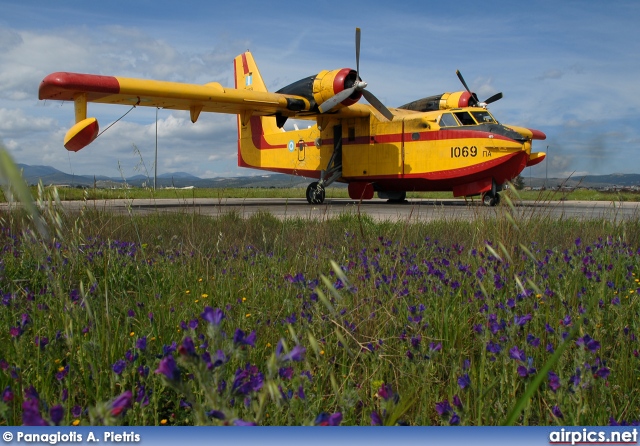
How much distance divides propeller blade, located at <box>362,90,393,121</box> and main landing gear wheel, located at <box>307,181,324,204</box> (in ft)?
9.38

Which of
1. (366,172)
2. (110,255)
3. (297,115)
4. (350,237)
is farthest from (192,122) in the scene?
(110,255)

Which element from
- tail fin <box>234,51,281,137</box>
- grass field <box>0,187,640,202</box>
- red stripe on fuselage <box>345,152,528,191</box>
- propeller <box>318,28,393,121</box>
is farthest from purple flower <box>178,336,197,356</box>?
tail fin <box>234,51,281,137</box>

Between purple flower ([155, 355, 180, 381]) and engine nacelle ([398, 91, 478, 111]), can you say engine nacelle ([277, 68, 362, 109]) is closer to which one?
engine nacelle ([398, 91, 478, 111])

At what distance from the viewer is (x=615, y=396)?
2025mm

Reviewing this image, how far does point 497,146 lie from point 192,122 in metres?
8.46

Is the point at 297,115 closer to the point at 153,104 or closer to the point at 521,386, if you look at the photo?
the point at 153,104

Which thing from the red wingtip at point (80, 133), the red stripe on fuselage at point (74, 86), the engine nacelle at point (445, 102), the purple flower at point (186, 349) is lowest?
the purple flower at point (186, 349)

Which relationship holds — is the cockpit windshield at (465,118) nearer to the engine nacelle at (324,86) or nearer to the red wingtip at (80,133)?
the engine nacelle at (324,86)

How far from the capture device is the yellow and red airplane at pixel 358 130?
539 inches

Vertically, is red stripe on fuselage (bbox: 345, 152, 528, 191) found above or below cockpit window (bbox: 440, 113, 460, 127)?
below

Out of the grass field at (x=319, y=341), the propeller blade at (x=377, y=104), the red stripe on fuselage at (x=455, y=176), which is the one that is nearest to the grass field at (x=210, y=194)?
the grass field at (x=319, y=341)

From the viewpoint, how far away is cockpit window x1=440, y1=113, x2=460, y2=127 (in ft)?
49.7

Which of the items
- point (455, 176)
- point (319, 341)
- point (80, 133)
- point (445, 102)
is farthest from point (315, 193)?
point (319, 341)

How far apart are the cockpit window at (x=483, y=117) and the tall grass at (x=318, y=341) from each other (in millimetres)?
11199
